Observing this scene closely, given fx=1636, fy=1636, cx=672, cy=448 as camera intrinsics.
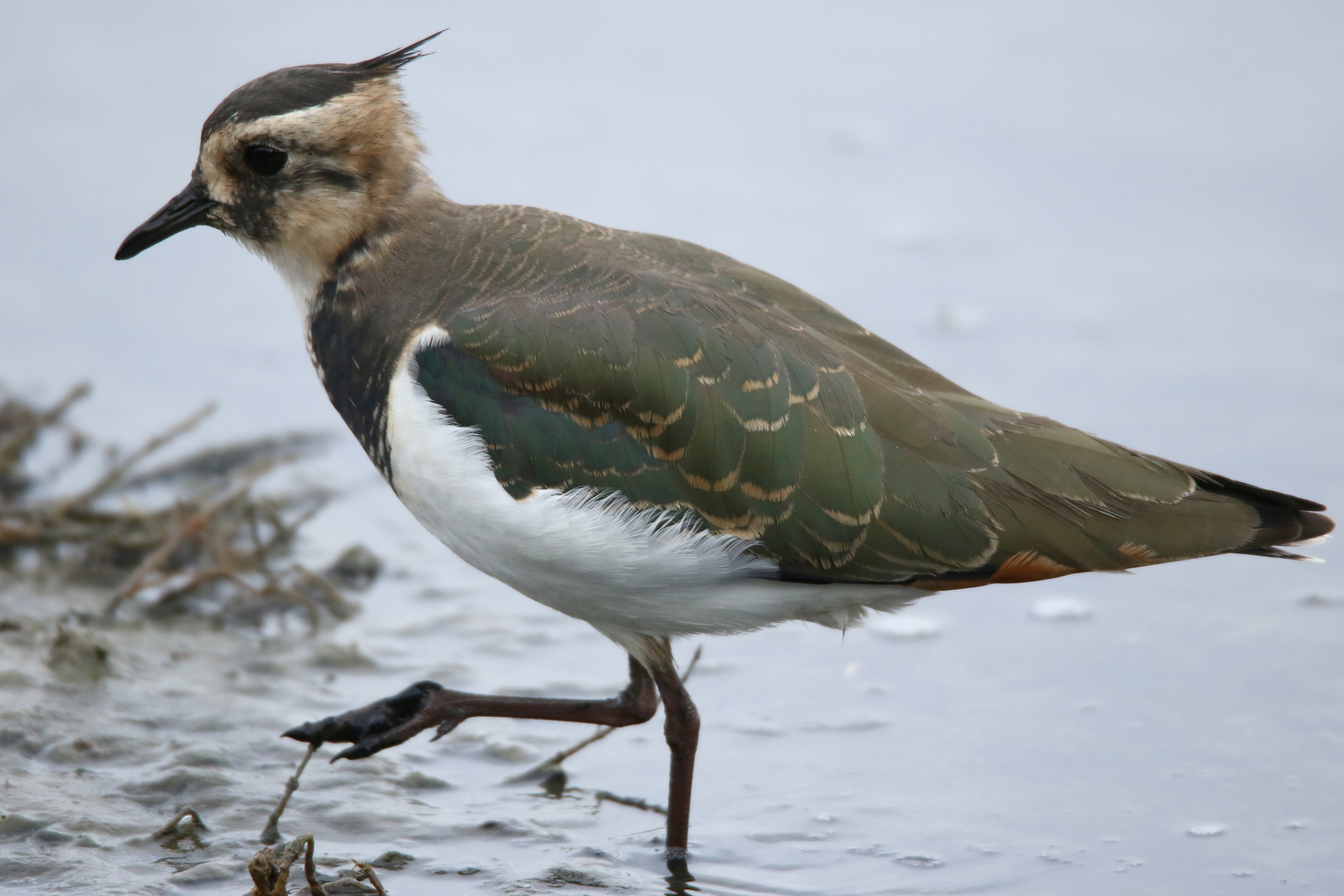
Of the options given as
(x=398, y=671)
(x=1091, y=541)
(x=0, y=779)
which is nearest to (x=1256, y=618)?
(x=1091, y=541)

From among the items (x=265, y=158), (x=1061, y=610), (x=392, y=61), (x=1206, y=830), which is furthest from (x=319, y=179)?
(x=1206, y=830)

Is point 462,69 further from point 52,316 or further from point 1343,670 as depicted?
point 1343,670

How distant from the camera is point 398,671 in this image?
21.8 ft

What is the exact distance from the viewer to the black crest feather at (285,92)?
17.8 feet

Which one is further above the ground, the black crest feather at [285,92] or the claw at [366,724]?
the black crest feather at [285,92]

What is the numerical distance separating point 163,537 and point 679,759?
2.84 m

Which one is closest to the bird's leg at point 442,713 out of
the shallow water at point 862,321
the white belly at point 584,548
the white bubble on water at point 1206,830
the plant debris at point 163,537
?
the shallow water at point 862,321

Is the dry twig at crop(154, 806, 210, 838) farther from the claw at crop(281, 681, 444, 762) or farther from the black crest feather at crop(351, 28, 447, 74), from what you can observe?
the black crest feather at crop(351, 28, 447, 74)

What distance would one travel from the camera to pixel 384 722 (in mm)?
5441

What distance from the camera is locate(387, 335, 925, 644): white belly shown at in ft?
16.2

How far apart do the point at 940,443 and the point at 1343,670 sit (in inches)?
97.4

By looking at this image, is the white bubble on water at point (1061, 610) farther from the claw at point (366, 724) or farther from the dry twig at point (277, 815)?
the dry twig at point (277, 815)

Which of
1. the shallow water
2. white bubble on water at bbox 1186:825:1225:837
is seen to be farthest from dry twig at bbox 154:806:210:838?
white bubble on water at bbox 1186:825:1225:837

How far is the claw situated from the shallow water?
331 mm
